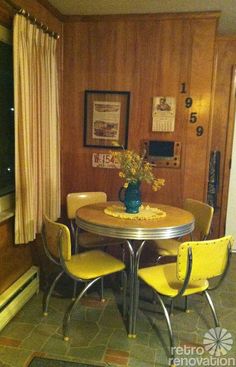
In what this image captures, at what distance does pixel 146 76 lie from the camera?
3.25m

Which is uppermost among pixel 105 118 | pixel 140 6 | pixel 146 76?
pixel 140 6

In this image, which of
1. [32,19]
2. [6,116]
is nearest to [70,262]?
[6,116]

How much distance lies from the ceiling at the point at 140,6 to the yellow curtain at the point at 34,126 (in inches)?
14.0

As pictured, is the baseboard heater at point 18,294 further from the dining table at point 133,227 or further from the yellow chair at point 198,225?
the yellow chair at point 198,225

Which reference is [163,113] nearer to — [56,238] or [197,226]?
[197,226]

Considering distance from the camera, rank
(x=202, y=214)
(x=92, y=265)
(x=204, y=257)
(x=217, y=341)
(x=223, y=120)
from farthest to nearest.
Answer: (x=223, y=120) < (x=202, y=214) < (x=92, y=265) < (x=217, y=341) < (x=204, y=257)

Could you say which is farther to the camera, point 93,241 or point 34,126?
point 93,241

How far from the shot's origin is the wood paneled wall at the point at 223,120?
382 centimetres

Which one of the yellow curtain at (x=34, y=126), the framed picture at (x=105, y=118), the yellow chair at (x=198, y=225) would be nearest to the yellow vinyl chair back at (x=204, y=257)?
the yellow chair at (x=198, y=225)

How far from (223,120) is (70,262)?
2.53 m

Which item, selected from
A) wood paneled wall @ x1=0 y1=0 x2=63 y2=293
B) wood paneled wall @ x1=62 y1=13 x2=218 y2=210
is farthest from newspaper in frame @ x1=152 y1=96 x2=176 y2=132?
wood paneled wall @ x1=0 y1=0 x2=63 y2=293

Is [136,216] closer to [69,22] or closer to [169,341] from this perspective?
[169,341]

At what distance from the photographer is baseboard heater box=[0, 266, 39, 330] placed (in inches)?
94.8

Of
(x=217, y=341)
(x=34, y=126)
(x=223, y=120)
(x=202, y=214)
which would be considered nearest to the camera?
(x=217, y=341)
